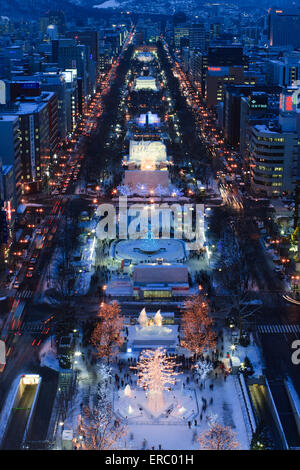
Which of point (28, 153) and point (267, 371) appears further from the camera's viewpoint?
point (28, 153)

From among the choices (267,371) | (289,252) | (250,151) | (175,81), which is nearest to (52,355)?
(267,371)

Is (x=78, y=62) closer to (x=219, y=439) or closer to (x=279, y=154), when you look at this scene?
(x=279, y=154)

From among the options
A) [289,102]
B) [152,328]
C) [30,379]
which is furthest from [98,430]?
[289,102]

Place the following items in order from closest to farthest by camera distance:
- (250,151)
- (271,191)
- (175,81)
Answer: (271,191)
(250,151)
(175,81)

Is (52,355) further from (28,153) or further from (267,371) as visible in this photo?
(28,153)

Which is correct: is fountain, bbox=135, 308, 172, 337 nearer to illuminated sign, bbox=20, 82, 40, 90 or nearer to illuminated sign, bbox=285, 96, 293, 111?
illuminated sign, bbox=285, 96, 293, 111

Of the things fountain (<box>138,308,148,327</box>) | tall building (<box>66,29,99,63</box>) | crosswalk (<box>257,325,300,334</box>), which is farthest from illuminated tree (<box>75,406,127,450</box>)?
tall building (<box>66,29,99,63</box>)
